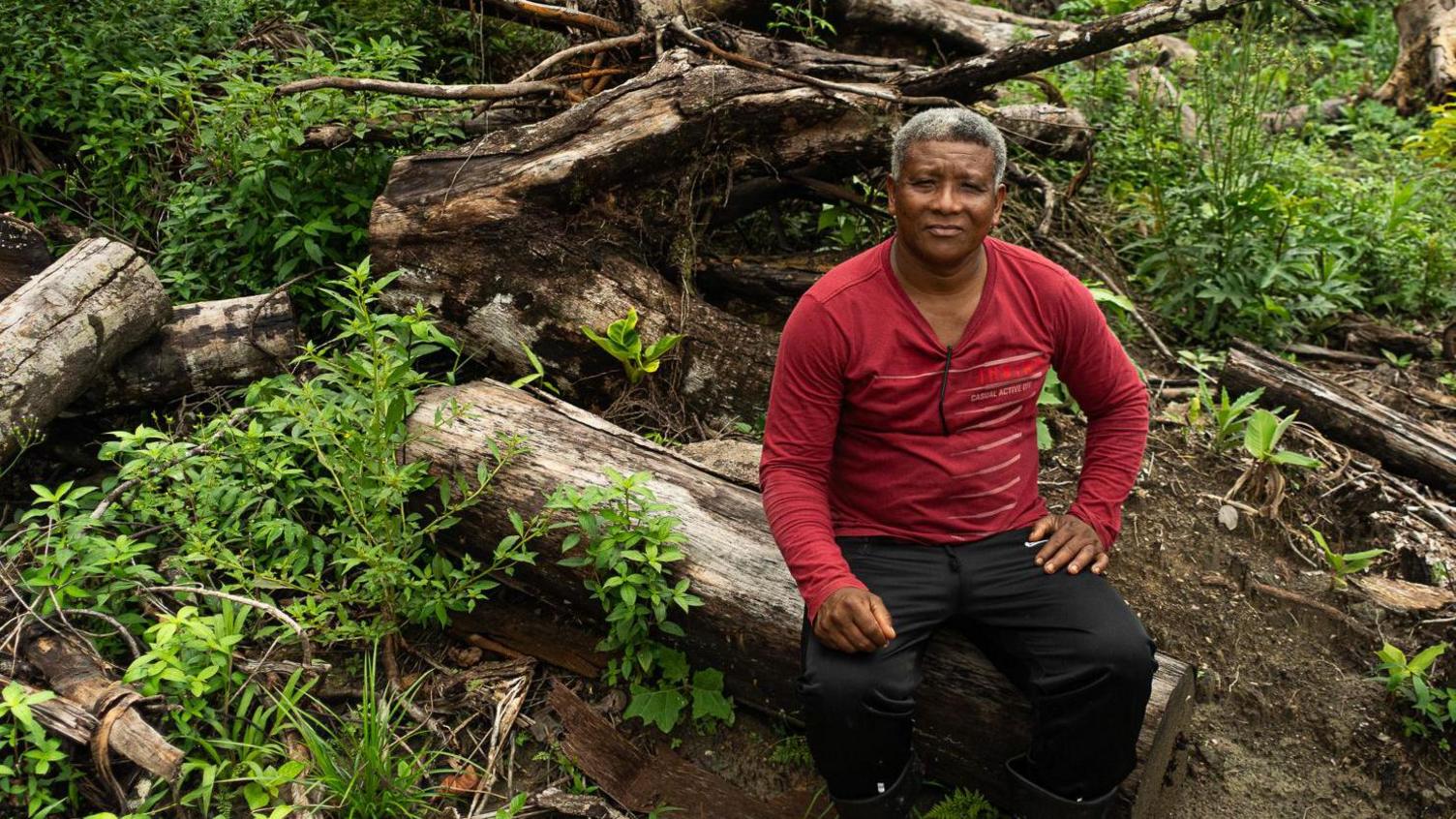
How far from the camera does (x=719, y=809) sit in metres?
3.36

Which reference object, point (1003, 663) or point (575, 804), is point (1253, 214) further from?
point (575, 804)

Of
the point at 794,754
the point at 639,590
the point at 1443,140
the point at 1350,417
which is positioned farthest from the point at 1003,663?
the point at 1443,140

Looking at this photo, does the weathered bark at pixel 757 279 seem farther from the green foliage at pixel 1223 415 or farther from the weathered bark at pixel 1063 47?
the green foliage at pixel 1223 415

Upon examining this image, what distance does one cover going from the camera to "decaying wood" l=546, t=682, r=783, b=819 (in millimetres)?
3369

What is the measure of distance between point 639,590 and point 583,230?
2.11 m

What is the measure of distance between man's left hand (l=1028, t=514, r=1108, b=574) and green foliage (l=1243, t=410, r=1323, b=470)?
1809 mm

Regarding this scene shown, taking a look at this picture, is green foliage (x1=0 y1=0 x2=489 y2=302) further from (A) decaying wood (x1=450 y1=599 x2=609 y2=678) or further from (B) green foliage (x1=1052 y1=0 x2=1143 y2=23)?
(B) green foliage (x1=1052 y1=0 x2=1143 y2=23)

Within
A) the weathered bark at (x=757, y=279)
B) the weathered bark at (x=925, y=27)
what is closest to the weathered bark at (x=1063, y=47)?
the weathered bark at (x=757, y=279)

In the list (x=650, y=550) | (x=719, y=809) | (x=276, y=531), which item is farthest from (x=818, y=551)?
(x=276, y=531)

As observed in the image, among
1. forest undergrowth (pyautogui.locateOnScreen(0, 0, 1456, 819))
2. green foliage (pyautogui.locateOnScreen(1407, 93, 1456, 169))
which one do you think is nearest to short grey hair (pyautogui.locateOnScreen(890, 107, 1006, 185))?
forest undergrowth (pyautogui.locateOnScreen(0, 0, 1456, 819))

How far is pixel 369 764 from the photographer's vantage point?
10.2ft

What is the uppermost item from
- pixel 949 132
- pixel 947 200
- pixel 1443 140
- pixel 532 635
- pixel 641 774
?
pixel 949 132

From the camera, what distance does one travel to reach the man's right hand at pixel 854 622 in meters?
A: 2.85

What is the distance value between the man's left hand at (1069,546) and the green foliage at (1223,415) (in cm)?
204
